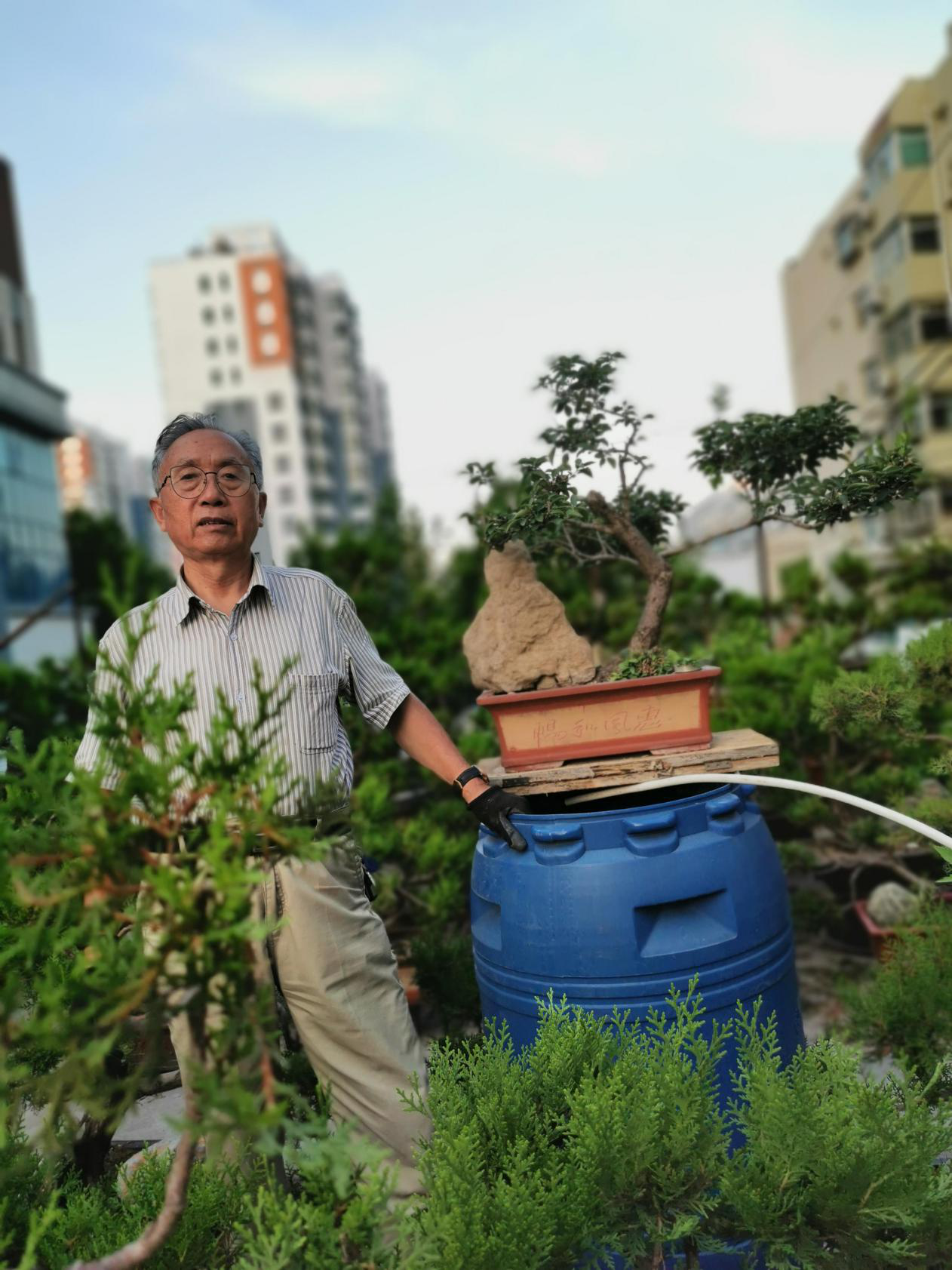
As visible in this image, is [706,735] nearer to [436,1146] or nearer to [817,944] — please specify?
[436,1146]

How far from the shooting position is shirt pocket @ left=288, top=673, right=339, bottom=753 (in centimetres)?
219

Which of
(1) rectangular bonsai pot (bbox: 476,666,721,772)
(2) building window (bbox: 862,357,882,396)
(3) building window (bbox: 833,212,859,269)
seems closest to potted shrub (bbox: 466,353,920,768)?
(1) rectangular bonsai pot (bbox: 476,666,721,772)

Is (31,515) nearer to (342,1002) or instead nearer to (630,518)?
(630,518)

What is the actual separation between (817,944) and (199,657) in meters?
3.30

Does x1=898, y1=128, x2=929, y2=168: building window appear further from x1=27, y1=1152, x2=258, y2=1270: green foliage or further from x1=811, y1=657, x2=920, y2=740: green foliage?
x1=27, y1=1152, x2=258, y2=1270: green foliage

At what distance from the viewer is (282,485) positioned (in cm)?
5566

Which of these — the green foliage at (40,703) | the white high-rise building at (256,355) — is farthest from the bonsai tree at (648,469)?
the white high-rise building at (256,355)

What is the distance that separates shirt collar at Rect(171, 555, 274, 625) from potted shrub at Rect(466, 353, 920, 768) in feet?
2.31

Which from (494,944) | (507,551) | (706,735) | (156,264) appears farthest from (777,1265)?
(156,264)

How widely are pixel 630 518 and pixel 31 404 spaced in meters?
25.7

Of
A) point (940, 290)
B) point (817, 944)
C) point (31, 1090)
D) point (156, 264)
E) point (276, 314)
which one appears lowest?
point (817, 944)

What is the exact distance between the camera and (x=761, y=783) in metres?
2.39

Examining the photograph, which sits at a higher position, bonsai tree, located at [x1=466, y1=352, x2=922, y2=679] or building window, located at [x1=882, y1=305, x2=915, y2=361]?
building window, located at [x1=882, y1=305, x2=915, y2=361]

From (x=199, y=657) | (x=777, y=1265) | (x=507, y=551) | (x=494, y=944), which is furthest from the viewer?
(x=507, y=551)
